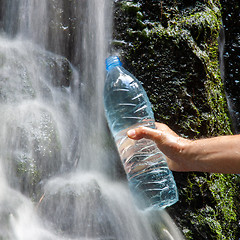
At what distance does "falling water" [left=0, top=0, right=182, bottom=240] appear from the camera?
6.20 ft

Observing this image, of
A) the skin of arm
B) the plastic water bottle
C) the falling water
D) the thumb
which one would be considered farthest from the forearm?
the falling water

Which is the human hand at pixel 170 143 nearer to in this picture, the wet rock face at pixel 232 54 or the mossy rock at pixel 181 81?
the mossy rock at pixel 181 81

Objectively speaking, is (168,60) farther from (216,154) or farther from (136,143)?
(216,154)

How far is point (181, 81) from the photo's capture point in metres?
2.31

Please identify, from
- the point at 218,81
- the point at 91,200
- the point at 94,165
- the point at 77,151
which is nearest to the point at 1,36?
the point at 77,151

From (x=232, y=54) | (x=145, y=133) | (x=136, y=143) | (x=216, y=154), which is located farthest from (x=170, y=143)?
(x=232, y=54)

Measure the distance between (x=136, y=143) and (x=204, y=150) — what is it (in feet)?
1.97

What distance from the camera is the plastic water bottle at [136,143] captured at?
208cm

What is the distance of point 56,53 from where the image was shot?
2262mm

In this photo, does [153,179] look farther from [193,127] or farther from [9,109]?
[9,109]

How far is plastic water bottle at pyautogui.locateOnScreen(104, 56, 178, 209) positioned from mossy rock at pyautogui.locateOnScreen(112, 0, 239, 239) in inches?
3.8

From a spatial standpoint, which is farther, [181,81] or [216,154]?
[181,81]

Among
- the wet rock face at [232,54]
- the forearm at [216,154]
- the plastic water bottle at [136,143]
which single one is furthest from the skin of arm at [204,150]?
the wet rock face at [232,54]

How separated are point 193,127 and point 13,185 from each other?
1.33 meters
